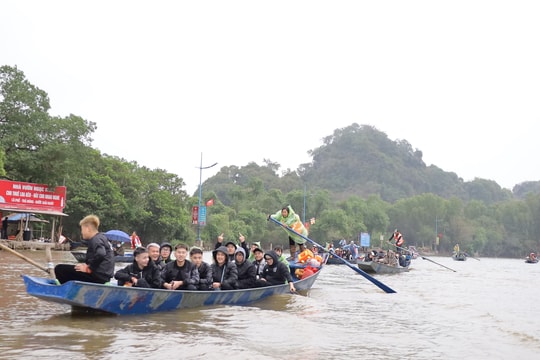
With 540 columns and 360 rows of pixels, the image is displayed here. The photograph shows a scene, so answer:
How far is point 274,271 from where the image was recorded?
13.0 m

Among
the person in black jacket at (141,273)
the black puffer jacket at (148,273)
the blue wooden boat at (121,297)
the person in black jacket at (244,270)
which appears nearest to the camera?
the blue wooden boat at (121,297)

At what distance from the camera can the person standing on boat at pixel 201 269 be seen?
10078 millimetres

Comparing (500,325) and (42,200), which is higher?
(42,200)

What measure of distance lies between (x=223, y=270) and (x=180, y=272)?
1483 mm

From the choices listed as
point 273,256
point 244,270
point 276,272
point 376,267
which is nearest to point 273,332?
point 244,270

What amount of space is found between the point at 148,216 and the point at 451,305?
126 ft

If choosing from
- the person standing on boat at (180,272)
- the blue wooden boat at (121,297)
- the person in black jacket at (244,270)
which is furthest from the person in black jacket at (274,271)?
the person standing on boat at (180,272)

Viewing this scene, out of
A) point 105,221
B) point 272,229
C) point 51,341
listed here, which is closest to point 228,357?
point 51,341

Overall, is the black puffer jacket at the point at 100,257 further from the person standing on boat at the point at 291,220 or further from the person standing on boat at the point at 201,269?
the person standing on boat at the point at 291,220

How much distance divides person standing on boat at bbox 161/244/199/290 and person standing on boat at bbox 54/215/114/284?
1.65 metres

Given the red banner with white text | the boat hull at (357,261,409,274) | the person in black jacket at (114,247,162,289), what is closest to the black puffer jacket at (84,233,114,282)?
the person in black jacket at (114,247,162,289)

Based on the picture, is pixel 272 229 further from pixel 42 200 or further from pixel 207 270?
pixel 207 270

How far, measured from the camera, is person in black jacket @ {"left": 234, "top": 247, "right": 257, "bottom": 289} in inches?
468

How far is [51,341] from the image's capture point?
Answer: 6.71 meters
